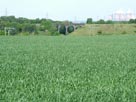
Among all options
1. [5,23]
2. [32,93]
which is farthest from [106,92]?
[5,23]

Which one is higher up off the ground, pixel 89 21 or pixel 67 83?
pixel 67 83

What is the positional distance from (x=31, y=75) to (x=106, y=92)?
3072 millimetres

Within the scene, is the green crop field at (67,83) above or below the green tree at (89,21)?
above

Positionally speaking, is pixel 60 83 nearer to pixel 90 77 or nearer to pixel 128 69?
pixel 90 77

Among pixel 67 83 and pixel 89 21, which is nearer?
pixel 67 83

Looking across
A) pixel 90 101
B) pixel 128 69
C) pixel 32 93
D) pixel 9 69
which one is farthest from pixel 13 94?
pixel 128 69

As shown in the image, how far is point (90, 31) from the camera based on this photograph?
8644 cm

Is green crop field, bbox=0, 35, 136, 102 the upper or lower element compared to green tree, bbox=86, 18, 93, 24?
upper

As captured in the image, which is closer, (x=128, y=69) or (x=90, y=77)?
(x=90, y=77)

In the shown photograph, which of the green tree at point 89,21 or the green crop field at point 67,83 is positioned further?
the green tree at point 89,21

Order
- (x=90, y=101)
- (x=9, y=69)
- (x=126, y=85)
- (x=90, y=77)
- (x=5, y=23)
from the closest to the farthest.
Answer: (x=90, y=101)
(x=126, y=85)
(x=90, y=77)
(x=9, y=69)
(x=5, y=23)

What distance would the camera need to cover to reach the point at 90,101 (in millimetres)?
7449

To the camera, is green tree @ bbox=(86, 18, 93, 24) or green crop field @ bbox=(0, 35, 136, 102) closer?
green crop field @ bbox=(0, 35, 136, 102)

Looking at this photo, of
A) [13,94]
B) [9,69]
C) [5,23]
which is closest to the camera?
[13,94]
